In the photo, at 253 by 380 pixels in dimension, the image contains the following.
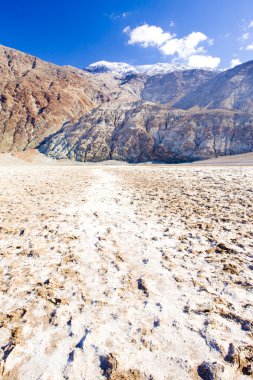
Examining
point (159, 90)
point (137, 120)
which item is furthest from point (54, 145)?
point (159, 90)

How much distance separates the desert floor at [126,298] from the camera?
123 inches

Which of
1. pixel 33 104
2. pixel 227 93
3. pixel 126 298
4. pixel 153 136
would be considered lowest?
pixel 126 298

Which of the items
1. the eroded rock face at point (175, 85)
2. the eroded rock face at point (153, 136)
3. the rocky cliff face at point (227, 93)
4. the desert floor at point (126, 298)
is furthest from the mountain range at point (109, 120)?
the desert floor at point (126, 298)

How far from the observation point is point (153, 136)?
86.2 metres

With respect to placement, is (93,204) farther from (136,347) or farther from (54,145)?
(54,145)

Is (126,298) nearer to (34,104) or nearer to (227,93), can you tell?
(34,104)

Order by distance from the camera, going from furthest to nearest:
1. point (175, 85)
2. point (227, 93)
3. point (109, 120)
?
point (175, 85) < point (227, 93) < point (109, 120)

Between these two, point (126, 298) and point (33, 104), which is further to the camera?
point (33, 104)

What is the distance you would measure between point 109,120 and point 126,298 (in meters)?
95.9

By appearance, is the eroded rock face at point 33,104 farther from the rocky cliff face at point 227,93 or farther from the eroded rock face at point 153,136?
the rocky cliff face at point 227,93

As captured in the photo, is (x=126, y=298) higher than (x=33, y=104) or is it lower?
Result: lower

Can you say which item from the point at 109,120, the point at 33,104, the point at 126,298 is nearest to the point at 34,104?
the point at 33,104

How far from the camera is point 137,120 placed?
9169 cm

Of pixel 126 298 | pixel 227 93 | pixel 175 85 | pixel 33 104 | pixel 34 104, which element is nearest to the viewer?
pixel 126 298
